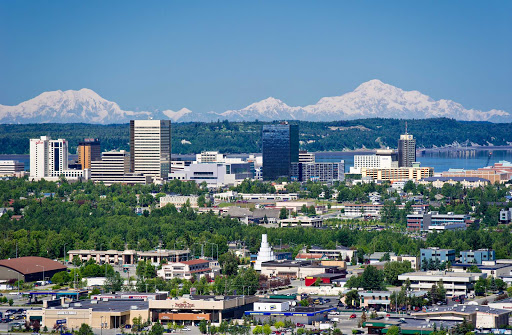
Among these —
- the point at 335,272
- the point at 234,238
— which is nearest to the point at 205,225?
the point at 234,238

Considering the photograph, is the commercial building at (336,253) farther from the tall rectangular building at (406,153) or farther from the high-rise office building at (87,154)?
the tall rectangular building at (406,153)

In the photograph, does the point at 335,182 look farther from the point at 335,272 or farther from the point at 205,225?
the point at 335,272

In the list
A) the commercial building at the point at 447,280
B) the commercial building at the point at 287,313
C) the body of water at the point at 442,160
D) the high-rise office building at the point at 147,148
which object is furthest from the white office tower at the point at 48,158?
the commercial building at the point at 287,313

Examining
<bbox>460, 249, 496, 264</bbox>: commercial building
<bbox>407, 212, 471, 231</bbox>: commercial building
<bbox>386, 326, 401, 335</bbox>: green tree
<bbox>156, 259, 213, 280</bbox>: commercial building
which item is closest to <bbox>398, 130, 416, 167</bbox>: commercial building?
<bbox>407, 212, 471, 231</bbox>: commercial building

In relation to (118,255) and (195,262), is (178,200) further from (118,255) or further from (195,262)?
(195,262)

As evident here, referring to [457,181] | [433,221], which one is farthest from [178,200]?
[457,181]

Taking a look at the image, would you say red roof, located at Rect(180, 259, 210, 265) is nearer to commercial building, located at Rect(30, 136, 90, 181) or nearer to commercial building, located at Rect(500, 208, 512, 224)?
commercial building, located at Rect(500, 208, 512, 224)
